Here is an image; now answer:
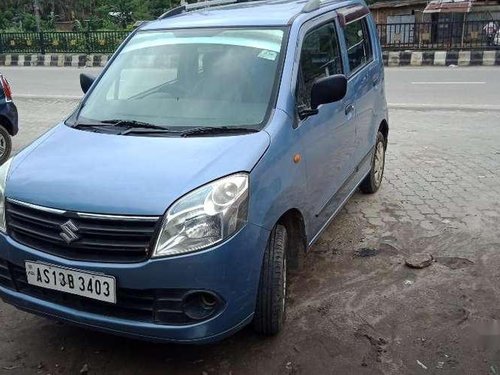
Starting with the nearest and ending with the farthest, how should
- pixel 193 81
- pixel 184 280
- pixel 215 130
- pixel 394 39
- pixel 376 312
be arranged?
pixel 184 280 < pixel 215 130 < pixel 376 312 < pixel 193 81 < pixel 394 39

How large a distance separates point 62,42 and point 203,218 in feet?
69.6

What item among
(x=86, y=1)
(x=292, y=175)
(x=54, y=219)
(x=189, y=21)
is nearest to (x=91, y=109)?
(x=189, y=21)

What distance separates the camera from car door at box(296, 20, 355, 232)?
356 centimetres

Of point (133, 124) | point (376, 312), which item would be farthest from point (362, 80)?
point (133, 124)

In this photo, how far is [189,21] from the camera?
4109 millimetres

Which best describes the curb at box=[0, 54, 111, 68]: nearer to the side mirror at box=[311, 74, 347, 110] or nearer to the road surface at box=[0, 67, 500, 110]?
the road surface at box=[0, 67, 500, 110]

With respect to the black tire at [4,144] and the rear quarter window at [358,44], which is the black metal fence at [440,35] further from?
the black tire at [4,144]

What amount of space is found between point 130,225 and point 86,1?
147 ft

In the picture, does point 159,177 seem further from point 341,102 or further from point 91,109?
point 341,102

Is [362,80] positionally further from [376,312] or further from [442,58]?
[442,58]

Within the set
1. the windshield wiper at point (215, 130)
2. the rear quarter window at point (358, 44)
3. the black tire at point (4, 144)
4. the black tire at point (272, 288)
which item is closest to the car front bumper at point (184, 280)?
the black tire at point (272, 288)

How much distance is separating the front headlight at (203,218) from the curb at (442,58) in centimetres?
1580

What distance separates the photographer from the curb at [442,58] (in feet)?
56.5

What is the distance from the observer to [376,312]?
353 centimetres
